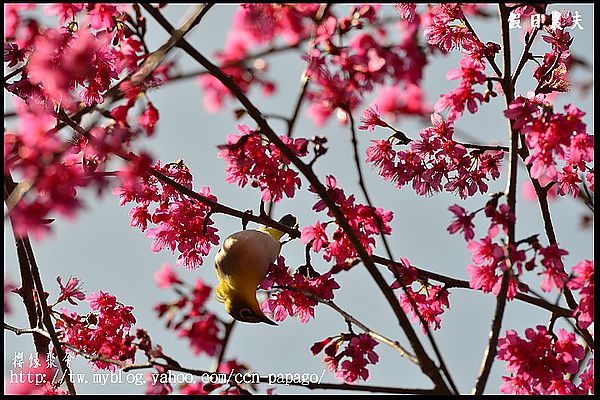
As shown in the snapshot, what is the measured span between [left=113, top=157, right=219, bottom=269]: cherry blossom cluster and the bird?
0.25 meters

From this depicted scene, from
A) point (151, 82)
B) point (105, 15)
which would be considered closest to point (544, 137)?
point (151, 82)

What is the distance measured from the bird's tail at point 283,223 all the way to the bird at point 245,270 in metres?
0.21

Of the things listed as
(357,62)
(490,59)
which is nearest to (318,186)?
(357,62)

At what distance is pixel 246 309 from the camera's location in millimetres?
2377

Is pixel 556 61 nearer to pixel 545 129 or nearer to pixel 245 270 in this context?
pixel 545 129

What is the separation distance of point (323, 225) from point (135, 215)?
0.75 m

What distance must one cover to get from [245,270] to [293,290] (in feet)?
0.57

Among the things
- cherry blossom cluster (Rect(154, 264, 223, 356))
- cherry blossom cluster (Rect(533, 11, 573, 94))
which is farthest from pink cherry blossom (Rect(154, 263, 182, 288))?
cherry blossom cluster (Rect(533, 11, 573, 94))

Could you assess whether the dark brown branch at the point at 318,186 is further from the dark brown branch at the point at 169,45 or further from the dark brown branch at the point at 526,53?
the dark brown branch at the point at 526,53

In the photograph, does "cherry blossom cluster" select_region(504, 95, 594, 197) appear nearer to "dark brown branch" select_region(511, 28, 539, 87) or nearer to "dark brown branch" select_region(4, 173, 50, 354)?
"dark brown branch" select_region(511, 28, 539, 87)

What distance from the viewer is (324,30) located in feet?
6.03

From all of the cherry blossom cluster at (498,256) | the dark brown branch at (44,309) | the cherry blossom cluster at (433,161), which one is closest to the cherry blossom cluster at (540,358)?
the cherry blossom cluster at (498,256)

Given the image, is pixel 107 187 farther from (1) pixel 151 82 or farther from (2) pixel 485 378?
(2) pixel 485 378

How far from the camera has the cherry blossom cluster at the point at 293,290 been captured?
7.97ft
